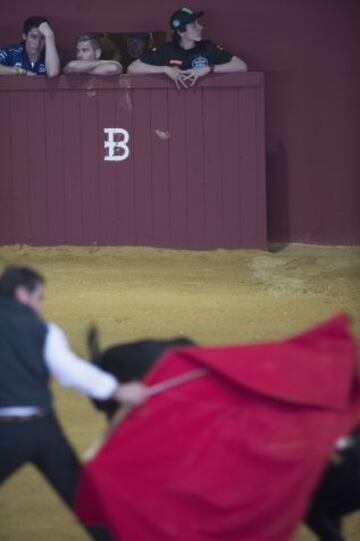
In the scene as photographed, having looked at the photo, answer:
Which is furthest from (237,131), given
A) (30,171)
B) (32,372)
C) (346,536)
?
(32,372)

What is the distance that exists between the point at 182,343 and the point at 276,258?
8.24 m

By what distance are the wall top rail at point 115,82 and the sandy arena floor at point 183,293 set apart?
158cm

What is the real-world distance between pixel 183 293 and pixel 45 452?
685 centimetres

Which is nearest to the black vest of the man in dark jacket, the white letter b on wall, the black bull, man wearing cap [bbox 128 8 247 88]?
the man in dark jacket

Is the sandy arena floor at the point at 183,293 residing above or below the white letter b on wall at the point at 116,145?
below

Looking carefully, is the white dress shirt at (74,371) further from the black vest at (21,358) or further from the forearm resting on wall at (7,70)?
the forearm resting on wall at (7,70)

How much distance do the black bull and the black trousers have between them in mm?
258

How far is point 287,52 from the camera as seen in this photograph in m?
14.4

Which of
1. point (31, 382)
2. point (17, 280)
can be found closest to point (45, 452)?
point (31, 382)

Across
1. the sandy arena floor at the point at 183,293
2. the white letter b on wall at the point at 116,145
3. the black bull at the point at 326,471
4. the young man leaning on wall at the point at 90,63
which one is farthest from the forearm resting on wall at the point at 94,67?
the black bull at the point at 326,471

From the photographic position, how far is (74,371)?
16.7ft

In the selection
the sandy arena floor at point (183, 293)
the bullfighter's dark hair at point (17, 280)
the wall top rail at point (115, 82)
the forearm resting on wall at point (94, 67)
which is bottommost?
the sandy arena floor at point (183, 293)

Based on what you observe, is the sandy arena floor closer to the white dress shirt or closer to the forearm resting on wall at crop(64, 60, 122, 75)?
the forearm resting on wall at crop(64, 60, 122, 75)

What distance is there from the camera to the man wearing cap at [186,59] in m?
13.5
